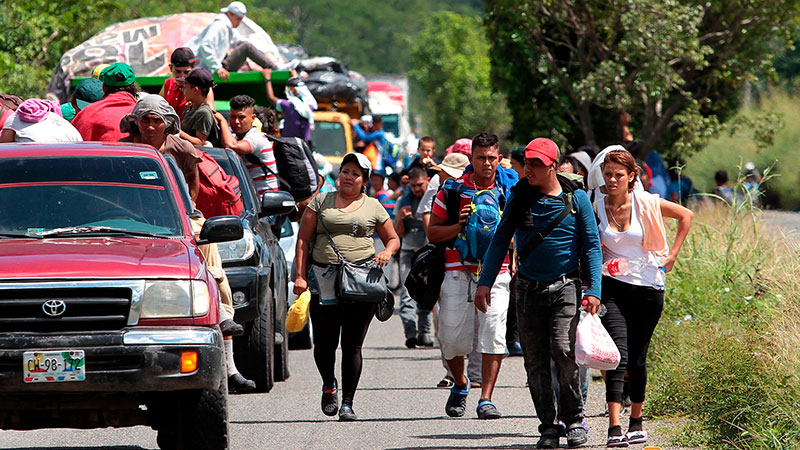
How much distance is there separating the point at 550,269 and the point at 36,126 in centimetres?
398

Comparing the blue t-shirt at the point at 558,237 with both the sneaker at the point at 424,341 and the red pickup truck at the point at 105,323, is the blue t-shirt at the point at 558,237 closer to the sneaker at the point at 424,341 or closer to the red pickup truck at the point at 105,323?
the red pickup truck at the point at 105,323

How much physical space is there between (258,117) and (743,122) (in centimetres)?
1212

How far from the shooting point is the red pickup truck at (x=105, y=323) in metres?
6.70

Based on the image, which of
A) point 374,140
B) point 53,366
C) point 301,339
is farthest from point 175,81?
point 374,140

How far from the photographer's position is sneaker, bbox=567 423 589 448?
8570 mm

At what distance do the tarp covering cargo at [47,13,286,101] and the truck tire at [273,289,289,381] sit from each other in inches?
244

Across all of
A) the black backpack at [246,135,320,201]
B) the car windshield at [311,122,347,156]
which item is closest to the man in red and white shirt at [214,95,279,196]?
the black backpack at [246,135,320,201]

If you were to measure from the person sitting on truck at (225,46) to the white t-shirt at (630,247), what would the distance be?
780cm

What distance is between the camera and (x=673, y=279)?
1288 centimetres

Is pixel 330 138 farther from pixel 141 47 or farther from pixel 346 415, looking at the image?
pixel 346 415

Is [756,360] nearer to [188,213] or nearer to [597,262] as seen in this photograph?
[597,262]

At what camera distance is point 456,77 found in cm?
7556

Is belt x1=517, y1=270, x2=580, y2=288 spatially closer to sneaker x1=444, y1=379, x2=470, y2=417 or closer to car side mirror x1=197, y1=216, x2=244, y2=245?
sneaker x1=444, y1=379, x2=470, y2=417

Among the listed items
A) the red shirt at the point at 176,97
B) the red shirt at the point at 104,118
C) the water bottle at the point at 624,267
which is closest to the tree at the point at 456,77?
the red shirt at the point at 176,97
